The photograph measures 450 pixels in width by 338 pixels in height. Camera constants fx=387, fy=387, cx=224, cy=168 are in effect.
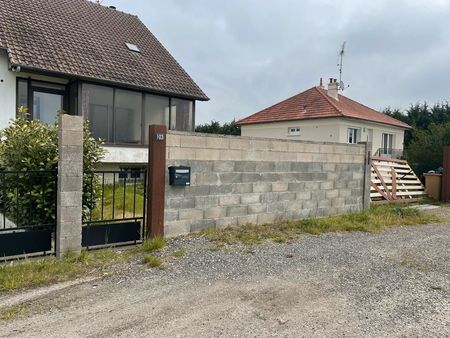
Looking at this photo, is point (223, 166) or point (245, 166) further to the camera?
point (245, 166)

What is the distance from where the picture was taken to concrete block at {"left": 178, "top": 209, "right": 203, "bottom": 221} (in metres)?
6.56

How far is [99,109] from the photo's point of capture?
527 inches

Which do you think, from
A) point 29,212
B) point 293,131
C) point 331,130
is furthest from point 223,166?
point 293,131

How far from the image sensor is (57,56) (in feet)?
41.3

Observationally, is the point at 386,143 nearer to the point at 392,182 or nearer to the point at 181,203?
the point at 392,182

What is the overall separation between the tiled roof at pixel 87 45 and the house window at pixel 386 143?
54.4 feet

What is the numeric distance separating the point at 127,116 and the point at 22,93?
138 inches

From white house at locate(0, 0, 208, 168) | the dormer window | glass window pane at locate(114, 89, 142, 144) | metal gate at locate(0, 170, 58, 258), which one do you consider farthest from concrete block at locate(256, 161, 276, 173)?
the dormer window

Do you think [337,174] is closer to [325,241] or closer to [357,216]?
[357,216]

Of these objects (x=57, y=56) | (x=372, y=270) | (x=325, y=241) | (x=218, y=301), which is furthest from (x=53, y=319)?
(x=57, y=56)

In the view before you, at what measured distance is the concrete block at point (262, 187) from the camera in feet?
25.1

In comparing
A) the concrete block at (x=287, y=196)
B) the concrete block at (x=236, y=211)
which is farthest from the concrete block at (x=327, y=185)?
the concrete block at (x=236, y=211)

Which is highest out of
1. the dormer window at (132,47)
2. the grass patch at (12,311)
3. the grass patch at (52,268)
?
the dormer window at (132,47)

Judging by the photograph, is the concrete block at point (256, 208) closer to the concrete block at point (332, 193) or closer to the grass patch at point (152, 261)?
the concrete block at point (332, 193)
